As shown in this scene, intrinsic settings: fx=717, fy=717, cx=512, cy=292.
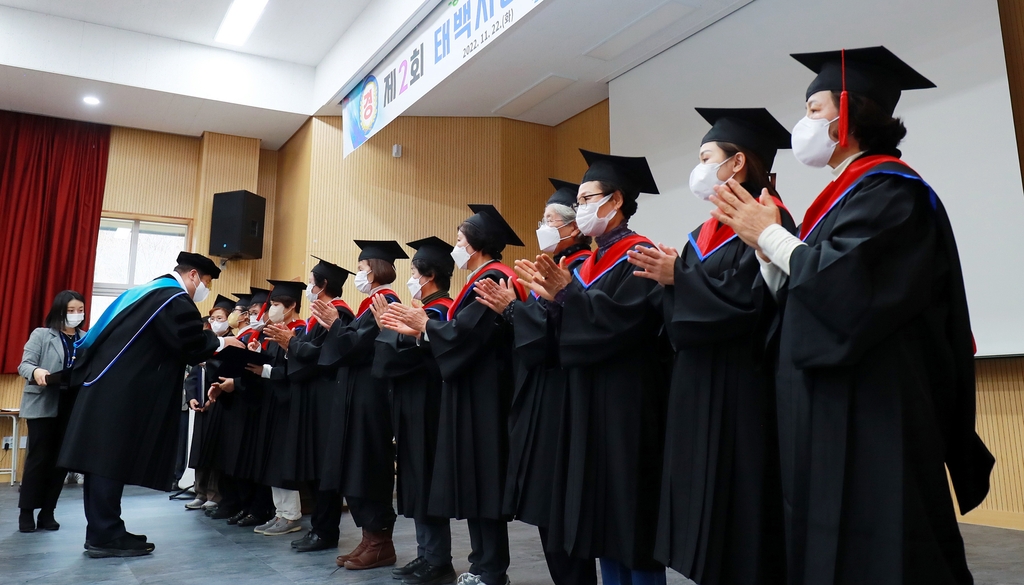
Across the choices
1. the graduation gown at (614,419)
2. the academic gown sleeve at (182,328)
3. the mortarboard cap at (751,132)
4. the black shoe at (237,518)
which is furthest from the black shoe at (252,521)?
the mortarboard cap at (751,132)

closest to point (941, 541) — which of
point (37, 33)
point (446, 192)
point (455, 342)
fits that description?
point (455, 342)

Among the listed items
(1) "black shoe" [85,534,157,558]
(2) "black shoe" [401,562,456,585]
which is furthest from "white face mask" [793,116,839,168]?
(1) "black shoe" [85,534,157,558]

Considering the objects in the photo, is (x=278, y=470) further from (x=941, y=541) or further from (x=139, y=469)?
(x=941, y=541)

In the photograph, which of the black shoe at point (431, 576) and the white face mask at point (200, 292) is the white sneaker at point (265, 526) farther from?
the black shoe at point (431, 576)

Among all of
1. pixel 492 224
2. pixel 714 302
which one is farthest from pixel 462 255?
pixel 714 302

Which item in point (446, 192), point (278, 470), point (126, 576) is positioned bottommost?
point (126, 576)

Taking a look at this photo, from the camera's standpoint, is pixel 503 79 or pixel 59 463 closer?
pixel 59 463

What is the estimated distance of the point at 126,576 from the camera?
349cm

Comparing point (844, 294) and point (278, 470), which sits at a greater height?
point (844, 294)

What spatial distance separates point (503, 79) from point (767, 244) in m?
6.57

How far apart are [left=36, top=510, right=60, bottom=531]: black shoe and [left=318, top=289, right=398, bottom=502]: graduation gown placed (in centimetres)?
235

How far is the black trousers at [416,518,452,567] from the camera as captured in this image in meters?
3.40

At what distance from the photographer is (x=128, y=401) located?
402cm

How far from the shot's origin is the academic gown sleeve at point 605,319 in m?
2.31
